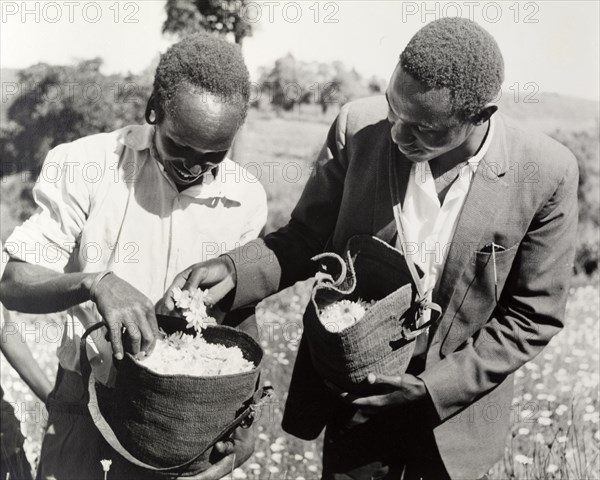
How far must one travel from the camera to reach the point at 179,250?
244 centimetres

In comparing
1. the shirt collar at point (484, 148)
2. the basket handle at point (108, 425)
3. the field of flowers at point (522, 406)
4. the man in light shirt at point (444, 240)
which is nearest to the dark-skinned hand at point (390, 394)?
the man in light shirt at point (444, 240)

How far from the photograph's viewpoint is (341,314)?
230 centimetres

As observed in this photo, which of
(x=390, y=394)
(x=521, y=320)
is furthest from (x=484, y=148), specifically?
(x=390, y=394)

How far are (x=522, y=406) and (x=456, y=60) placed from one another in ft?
7.42

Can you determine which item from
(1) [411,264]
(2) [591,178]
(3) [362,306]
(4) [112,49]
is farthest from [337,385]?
(2) [591,178]

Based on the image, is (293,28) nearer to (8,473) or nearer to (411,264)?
(411,264)

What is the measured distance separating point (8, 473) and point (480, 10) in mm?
2575

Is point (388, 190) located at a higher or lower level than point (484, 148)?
lower

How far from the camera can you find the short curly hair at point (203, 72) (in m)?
2.23

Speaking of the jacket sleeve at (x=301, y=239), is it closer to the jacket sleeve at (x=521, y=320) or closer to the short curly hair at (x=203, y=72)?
the short curly hair at (x=203, y=72)

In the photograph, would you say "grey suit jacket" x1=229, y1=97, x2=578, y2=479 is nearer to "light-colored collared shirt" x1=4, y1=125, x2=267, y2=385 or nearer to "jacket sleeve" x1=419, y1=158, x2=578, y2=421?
"jacket sleeve" x1=419, y1=158, x2=578, y2=421

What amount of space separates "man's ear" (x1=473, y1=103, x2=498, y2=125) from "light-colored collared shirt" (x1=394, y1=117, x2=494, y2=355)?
0.40 feet

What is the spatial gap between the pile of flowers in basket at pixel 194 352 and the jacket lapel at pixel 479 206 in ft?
2.40

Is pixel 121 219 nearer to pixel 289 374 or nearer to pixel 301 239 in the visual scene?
pixel 301 239
